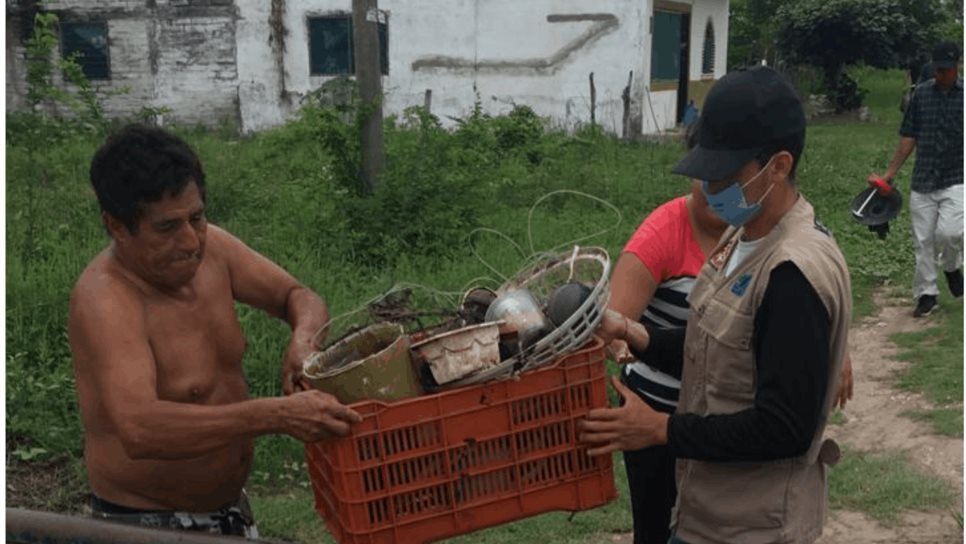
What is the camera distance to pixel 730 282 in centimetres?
228

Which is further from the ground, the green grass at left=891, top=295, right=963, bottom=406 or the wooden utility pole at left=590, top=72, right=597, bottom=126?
the wooden utility pole at left=590, top=72, right=597, bottom=126

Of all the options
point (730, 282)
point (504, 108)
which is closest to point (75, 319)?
point (730, 282)

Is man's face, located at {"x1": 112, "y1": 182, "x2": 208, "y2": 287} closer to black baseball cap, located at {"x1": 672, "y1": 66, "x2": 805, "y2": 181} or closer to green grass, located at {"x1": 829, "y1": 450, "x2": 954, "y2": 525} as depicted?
black baseball cap, located at {"x1": 672, "y1": 66, "x2": 805, "y2": 181}

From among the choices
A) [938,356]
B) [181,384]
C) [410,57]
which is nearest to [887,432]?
[938,356]

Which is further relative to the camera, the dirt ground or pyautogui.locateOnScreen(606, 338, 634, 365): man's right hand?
the dirt ground

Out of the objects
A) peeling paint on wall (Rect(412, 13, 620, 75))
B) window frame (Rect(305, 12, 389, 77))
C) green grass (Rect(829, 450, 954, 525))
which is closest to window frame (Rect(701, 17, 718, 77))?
peeling paint on wall (Rect(412, 13, 620, 75))

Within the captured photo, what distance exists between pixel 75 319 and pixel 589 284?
1.16m

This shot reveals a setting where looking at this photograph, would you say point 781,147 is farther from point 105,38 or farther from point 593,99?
point 105,38

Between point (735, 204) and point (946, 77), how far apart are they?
6.21m

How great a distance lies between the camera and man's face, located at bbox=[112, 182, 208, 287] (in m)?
2.46

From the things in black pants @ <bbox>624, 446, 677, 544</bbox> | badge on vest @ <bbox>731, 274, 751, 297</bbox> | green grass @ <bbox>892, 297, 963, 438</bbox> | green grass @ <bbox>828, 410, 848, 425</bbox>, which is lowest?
green grass @ <bbox>828, 410, 848, 425</bbox>

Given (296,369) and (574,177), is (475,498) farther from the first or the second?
(574,177)

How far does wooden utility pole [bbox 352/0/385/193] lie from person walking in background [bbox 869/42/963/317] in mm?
3719

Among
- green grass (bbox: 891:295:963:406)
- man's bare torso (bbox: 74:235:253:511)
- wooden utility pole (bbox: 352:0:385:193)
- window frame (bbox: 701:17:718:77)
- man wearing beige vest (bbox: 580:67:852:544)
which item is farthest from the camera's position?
window frame (bbox: 701:17:718:77)
